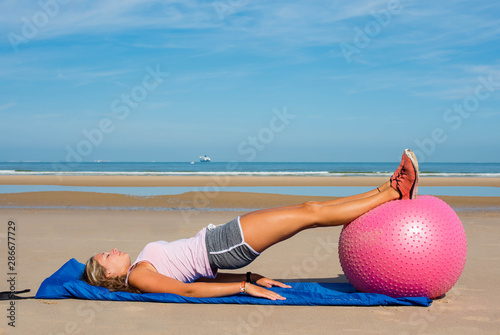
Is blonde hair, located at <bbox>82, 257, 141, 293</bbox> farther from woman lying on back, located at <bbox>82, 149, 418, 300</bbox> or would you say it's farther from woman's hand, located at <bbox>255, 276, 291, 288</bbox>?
woman's hand, located at <bbox>255, 276, 291, 288</bbox>

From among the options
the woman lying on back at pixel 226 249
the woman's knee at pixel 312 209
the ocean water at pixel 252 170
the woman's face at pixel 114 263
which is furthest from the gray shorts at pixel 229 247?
the ocean water at pixel 252 170

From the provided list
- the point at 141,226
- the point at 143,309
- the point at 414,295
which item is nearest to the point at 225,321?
the point at 143,309

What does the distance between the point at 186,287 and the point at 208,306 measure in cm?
29

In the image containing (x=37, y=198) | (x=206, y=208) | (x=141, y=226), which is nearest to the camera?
(x=141, y=226)

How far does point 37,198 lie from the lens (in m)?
17.9

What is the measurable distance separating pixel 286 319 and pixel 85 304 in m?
2.05

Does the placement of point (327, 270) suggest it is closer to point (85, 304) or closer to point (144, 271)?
point (144, 271)

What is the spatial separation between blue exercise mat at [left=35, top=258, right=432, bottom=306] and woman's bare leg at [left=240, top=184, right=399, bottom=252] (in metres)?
0.61

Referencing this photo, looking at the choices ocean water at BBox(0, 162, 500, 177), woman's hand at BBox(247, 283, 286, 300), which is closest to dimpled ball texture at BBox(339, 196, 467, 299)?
woman's hand at BBox(247, 283, 286, 300)

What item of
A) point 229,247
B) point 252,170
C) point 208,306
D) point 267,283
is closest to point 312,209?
point 229,247

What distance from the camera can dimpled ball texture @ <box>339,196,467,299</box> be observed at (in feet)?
15.3

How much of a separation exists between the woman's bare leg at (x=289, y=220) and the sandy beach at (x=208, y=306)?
702 millimetres

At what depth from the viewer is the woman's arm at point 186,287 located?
16.0ft

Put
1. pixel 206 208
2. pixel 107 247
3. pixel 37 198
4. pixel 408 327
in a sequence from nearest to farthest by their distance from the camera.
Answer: pixel 408 327
pixel 107 247
pixel 206 208
pixel 37 198
